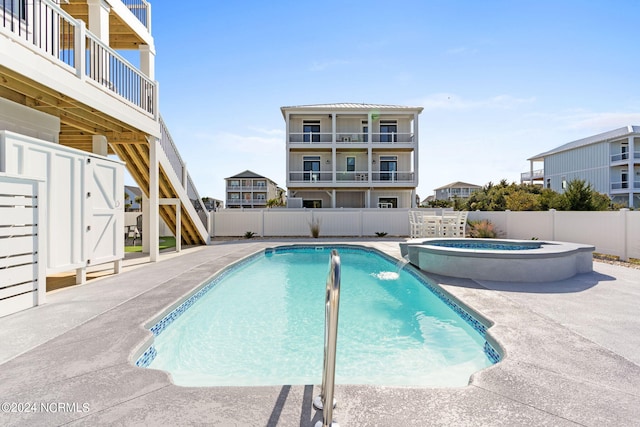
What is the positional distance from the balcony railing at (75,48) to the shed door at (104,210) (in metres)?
1.72

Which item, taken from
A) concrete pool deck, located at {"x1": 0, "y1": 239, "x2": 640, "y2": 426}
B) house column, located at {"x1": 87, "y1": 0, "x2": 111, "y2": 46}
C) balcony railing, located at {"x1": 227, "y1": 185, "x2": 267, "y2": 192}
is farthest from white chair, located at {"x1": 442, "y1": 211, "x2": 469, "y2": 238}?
balcony railing, located at {"x1": 227, "y1": 185, "x2": 267, "y2": 192}

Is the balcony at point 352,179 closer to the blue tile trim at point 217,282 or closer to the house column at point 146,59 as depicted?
the blue tile trim at point 217,282

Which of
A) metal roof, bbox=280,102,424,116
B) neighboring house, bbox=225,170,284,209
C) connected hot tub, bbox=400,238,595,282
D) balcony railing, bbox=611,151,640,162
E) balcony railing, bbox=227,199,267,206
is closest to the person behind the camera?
connected hot tub, bbox=400,238,595,282

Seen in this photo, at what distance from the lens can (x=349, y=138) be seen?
23.7 meters

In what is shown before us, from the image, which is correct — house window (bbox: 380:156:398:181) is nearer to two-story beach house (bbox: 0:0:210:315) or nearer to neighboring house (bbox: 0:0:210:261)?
neighboring house (bbox: 0:0:210:261)

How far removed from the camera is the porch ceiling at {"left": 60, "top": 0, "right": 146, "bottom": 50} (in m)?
8.08

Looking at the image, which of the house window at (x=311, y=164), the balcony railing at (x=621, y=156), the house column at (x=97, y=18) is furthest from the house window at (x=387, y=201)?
the balcony railing at (x=621, y=156)

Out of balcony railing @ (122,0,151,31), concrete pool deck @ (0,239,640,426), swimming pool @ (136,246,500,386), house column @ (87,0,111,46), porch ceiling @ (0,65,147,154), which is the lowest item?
swimming pool @ (136,246,500,386)

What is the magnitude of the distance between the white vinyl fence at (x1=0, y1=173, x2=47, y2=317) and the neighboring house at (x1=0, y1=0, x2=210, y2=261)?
1.95ft

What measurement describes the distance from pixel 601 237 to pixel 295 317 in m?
9.94

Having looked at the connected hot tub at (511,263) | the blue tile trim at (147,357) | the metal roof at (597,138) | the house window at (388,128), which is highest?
the metal roof at (597,138)

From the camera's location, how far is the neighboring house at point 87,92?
496 centimetres

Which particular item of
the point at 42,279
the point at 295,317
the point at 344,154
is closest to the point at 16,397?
the point at 42,279

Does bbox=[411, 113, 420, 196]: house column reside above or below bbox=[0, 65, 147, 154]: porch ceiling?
above
